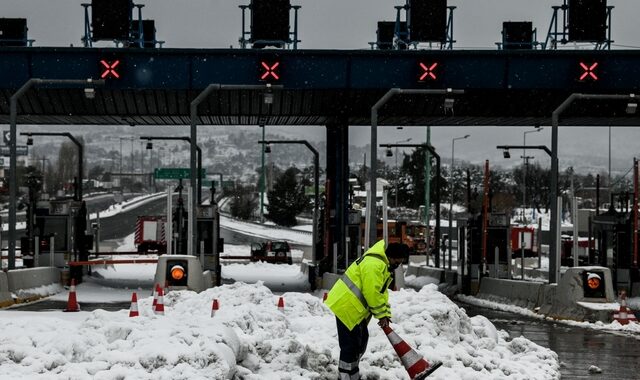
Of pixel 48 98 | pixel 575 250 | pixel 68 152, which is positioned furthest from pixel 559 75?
pixel 68 152

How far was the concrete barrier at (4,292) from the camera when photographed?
81.4 ft

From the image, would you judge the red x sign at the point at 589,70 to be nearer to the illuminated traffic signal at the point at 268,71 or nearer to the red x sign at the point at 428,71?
the red x sign at the point at 428,71

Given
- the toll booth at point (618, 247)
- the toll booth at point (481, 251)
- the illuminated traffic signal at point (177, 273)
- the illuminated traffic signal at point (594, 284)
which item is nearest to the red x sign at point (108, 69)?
the illuminated traffic signal at point (177, 273)

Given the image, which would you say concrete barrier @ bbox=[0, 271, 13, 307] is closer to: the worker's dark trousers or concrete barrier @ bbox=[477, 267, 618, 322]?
concrete barrier @ bbox=[477, 267, 618, 322]

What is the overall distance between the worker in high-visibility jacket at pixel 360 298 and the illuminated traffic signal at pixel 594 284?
12.2 metres

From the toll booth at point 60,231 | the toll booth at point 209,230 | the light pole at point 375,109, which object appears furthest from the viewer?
the toll booth at point 60,231

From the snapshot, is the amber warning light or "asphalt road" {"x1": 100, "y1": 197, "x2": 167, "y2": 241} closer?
the amber warning light

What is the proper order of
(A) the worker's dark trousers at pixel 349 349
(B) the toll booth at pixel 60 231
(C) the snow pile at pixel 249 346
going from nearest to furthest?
(C) the snow pile at pixel 249 346 < (A) the worker's dark trousers at pixel 349 349 < (B) the toll booth at pixel 60 231

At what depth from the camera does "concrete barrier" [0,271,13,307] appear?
2481 cm

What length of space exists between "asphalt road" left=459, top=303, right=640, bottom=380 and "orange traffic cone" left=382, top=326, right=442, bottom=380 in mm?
2775

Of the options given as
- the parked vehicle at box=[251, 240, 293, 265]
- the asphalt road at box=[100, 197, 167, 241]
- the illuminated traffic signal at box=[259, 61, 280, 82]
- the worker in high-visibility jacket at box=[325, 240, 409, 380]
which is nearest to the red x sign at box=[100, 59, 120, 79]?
the illuminated traffic signal at box=[259, 61, 280, 82]

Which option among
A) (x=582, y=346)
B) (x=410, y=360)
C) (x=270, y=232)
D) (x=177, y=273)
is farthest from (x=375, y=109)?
(x=270, y=232)

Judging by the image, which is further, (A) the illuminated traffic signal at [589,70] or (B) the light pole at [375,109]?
(A) the illuminated traffic signal at [589,70]

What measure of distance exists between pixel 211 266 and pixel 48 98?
26.1 feet
